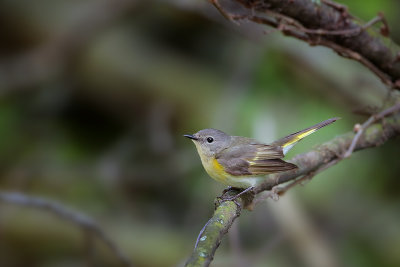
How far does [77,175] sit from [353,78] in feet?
9.66

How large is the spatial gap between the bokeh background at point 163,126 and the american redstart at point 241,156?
1.51 m

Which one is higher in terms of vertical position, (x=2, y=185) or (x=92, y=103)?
(x=92, y=103)

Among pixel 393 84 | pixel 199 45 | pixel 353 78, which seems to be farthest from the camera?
pixel 199 45

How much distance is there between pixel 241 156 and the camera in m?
3.27

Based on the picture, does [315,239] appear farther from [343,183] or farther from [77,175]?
[77,175]

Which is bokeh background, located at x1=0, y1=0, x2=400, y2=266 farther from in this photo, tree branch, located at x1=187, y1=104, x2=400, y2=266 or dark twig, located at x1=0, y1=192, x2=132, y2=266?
tree branch, located at x1=187, y1=104, x2=400, y2=266

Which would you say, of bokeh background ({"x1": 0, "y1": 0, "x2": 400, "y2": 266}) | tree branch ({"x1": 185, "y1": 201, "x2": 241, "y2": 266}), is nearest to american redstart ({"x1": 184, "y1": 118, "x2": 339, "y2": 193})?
tree branch ({"x1": 185, "y1": 201, "x2": 241, "y2": 266})

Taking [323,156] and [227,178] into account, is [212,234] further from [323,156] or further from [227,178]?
[227,178]

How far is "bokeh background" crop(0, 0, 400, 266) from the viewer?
17.0 ft

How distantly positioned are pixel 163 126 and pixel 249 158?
2646 mm

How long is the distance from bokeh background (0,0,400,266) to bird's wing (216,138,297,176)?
5.12 feet

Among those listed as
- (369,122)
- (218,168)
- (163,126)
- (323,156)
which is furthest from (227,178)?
(163,126)

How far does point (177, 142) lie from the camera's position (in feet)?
20.4

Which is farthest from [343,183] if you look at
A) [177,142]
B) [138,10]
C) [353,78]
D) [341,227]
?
[138,10]
